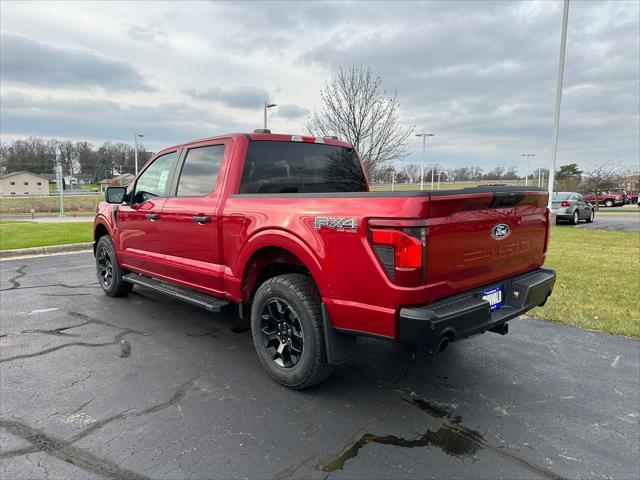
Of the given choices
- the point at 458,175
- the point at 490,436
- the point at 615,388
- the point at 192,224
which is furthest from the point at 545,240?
the point at 458,175

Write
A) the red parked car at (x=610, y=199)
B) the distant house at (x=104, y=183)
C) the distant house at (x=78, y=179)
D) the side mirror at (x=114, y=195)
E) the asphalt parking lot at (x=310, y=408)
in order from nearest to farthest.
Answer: the asphalt parking lot at (x=310, y=408) < the side mirror at (x=114, y=195) < the red parked car at (x=610, y=199) < the distant house at (x=104, y=183) < the distant house at (x=78, y=179)

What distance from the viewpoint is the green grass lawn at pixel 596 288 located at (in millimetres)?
4895

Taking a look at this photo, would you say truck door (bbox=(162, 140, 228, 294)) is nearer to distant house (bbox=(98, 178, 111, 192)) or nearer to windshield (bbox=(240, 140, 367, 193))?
windshield (bbox=(240, 140, 367, 193))

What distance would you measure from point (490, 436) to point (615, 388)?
55.8 inches

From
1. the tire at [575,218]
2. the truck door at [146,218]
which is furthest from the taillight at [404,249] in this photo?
the tire at [575,218]

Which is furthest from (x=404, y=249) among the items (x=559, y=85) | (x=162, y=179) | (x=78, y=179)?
(x=78, y=179)

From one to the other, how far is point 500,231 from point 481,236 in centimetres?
28

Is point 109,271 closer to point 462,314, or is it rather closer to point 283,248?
point 283,248

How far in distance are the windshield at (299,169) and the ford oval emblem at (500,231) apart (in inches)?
70.1

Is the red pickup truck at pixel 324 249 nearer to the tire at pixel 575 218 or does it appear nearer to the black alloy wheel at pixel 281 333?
the black alloy wheel at pixel 281 333

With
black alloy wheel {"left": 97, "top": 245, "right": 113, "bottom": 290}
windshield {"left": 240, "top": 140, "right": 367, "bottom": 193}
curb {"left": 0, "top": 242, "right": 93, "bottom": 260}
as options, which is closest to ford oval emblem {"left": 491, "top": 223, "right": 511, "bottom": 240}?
windshield {"left": 240, "top": 140, "right": 367, "bottom": 193}

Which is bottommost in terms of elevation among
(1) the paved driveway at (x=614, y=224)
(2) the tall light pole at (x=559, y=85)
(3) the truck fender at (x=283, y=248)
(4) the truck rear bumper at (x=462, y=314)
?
(1) the paved driveway at (x=614, y=224)

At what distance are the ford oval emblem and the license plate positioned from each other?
376 millimetres

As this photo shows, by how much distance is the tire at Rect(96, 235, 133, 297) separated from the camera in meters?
5.63
